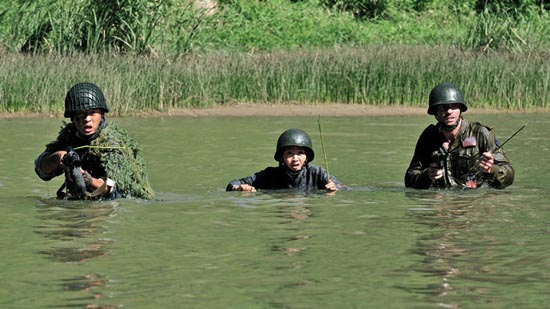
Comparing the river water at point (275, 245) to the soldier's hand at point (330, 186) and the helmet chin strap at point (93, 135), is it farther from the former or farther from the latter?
the helmet chin strap at point (93, 135)

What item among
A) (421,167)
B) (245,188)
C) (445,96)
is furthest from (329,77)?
(245,188)

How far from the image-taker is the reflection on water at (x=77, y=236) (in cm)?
760

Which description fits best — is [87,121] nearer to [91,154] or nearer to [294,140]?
[91,154]

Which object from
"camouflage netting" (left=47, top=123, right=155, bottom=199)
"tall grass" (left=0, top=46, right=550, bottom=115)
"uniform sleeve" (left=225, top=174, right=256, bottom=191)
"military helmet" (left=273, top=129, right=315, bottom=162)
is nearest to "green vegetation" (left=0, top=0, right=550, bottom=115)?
"tall grass" (left=0, top=46, right=550, bottom=115)

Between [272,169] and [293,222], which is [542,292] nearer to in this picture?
[293,222]

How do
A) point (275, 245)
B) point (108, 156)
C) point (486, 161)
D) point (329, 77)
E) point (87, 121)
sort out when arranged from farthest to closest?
1. point (329, 77)
2. point (486, 161)
3. point (108, 156)
4. point (87, 121)
5. point (275, 245)

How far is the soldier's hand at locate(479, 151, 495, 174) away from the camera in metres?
12.4

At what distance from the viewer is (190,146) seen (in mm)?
18688

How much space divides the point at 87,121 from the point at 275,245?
2.65 metres

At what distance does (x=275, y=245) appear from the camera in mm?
9258

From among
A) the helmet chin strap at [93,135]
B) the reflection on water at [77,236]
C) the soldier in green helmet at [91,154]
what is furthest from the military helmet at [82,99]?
the reflection on water at [77,236]

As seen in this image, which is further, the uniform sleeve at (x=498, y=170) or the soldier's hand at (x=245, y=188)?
the uniform sleeve at (x=498, y=170)

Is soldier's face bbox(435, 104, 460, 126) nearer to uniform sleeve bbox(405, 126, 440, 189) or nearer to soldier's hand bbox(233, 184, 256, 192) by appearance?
uniform sleeve bbox(405, 126, 440, 189)

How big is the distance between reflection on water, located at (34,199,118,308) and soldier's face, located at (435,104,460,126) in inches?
139
